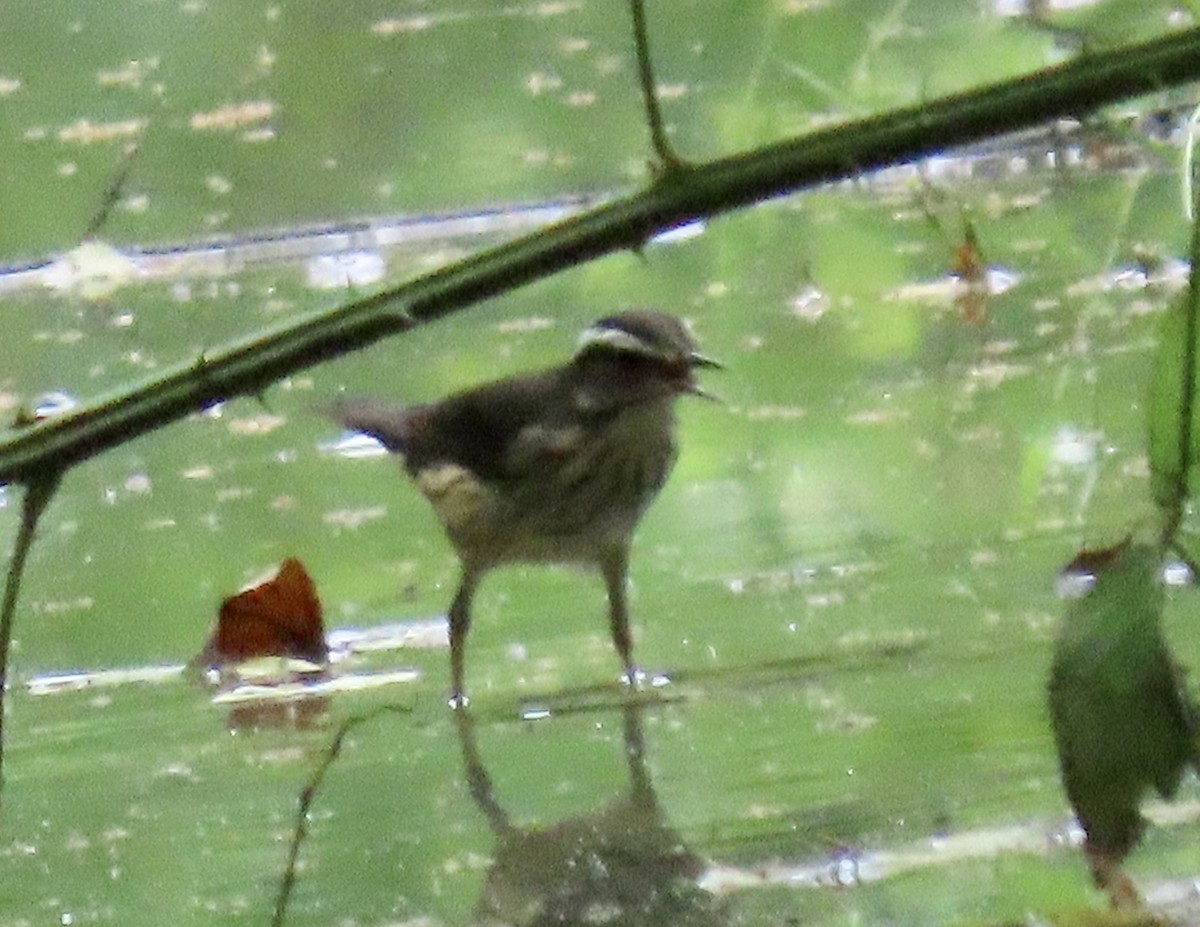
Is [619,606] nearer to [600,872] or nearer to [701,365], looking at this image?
[701,365]

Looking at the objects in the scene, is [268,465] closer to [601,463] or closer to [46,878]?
[601,463]

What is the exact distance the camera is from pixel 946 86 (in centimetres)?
201

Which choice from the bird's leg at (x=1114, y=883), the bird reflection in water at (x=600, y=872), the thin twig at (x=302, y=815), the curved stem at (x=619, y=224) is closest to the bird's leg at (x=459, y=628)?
the thin twig at (x=302, y=815)

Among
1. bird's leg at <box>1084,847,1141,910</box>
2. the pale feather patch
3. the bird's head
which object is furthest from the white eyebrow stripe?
bird's leg at <box>1084,847,1141,910</box>

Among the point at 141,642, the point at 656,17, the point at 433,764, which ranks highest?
the point at 433,764

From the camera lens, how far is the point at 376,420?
156 centimetres

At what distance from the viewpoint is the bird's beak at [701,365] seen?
1531 millimetres

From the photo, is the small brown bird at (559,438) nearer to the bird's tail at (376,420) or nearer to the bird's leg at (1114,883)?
the bird's tail at (376,420)

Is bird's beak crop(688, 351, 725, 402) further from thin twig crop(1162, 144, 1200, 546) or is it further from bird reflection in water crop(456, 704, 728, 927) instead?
thin twig crop(1162, 144, 1200, 546)

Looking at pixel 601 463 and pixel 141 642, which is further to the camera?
pixel 601 463

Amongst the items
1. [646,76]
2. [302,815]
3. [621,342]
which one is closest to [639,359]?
[621,342]

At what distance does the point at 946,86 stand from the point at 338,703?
114 centimetres

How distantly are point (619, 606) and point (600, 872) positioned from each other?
1.51ft

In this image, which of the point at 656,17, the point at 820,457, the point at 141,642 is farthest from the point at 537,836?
the point at 656,17
